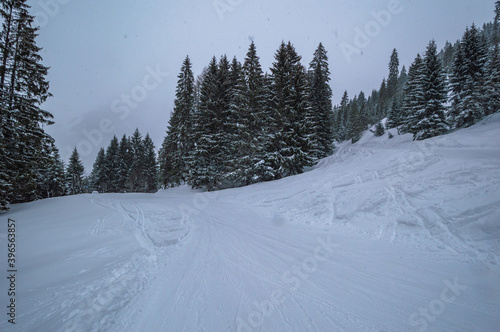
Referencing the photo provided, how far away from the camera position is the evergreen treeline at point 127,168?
37.8 m

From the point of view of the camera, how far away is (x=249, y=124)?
1772 cm

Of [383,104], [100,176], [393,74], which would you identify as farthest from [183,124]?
[393,74]

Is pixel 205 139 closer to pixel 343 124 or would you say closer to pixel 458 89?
pixel 458 89

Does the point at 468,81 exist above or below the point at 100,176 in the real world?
above

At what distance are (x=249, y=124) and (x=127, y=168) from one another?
35124 mm

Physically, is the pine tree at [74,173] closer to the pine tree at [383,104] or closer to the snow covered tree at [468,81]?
the snow covered tree at [468,81]

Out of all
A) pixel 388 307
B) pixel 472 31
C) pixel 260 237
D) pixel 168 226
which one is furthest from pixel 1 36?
pixel 472 31

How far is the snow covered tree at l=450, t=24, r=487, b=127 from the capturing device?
54.6 feet

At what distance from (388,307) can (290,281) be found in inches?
63.2

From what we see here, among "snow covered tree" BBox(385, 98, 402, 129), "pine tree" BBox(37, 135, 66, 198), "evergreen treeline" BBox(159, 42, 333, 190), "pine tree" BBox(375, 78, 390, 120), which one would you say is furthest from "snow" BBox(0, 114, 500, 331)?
"pine tree" BBox(375, 78, 390, 120)

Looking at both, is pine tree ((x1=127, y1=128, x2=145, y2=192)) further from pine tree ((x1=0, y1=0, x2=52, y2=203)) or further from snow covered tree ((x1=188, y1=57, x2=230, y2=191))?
pine tree ((x1=0, y1=0, x2=52, y2=203))

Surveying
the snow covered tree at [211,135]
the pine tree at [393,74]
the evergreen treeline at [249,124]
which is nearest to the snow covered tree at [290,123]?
the evergreen treeline at [249,124]

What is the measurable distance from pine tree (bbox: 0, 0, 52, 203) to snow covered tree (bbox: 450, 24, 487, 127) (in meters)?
33.1

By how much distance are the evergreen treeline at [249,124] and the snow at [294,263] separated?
8.34m
